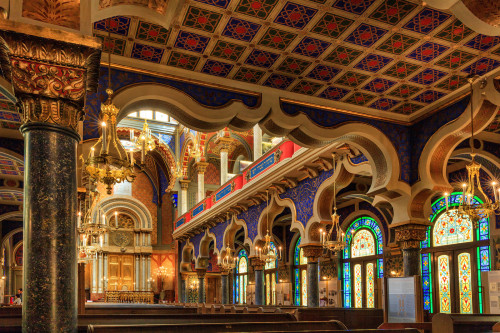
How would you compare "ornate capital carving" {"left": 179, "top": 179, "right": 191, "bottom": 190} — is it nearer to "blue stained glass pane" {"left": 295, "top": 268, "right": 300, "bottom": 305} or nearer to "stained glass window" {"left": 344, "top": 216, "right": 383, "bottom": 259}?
"blue stained glass pane" {"left": 295, "top": 268, "right": 300, "bottom": 305}

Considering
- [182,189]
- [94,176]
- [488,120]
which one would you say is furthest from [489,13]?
[182,189]

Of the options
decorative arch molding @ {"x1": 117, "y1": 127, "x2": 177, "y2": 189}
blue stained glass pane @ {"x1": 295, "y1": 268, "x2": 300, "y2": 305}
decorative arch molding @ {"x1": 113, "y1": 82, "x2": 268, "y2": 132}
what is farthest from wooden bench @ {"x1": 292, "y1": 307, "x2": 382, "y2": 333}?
decorative arch molding @ {"x1": 117, "y1": 127, "x2": 177, "y2": 189}

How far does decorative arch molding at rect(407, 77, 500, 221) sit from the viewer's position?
8.18 metres

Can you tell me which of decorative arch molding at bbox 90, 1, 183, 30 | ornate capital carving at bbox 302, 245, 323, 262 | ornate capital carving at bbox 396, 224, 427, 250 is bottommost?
ornate capital carving at bbox 302, 245, 323, 262

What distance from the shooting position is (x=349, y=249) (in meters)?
18.6

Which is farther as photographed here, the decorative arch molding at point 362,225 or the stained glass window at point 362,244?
the stained glass window at point 362,244

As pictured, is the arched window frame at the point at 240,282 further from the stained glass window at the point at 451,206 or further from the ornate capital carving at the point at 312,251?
the ornate capital carving at the point at 312,251

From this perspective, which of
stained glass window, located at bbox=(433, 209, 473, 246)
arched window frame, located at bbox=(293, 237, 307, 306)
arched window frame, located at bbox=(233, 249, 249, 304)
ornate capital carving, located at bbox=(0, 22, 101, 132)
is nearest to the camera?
ornate capital carving, located at bbox=(0, 22, 101, 132)

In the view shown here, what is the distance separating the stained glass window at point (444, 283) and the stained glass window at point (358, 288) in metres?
3.66

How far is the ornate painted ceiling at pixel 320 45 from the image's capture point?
247 inches

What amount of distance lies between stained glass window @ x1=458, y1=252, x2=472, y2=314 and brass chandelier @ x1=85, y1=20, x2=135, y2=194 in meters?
10.1

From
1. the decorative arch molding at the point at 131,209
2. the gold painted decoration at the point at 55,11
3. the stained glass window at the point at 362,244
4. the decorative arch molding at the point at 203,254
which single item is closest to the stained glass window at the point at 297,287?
the stained glass window at the point at 362,244

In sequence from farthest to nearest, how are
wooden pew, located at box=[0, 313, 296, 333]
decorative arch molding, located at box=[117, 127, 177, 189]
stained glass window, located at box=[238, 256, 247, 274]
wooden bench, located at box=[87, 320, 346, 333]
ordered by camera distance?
stained glass window, located at box=[238, 256, 247, 274]
decorative arch molding, located at box=[117, 127, 177, 189]
wooden pew, located at box=[0, 313, 296, 333]
wooden bench, located at box=[87, 320, 346, 333]

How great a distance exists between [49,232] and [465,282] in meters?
12.1
